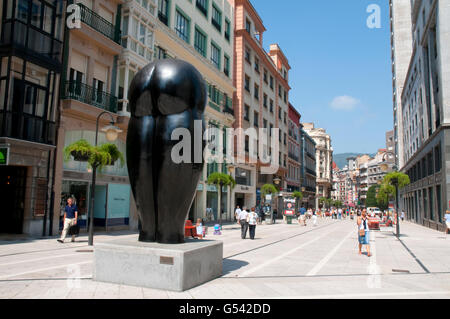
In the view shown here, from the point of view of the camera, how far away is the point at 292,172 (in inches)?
2237

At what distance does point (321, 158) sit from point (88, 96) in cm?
8688

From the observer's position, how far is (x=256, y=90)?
40.9 metres

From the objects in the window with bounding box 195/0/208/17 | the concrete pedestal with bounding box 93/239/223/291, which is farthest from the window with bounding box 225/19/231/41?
the concrete pedestal with bounding box 93/239/223/291

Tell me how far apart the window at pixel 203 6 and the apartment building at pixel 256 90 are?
6.72 metres

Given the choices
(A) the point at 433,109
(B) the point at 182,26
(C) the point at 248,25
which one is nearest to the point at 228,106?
(B) the point at 182,26

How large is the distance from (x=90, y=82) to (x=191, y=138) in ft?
42.6

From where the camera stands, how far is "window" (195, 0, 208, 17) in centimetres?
2833

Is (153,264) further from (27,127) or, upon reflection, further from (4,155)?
(27,127)

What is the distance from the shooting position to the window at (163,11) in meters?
23.2

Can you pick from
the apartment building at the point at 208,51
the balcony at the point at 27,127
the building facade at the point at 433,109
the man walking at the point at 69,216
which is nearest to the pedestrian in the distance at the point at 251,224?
the man walking at the point at 69,216

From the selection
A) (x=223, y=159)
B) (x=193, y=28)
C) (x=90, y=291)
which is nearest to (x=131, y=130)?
(x=90, y=291)

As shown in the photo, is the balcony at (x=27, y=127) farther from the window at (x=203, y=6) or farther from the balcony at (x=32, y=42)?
the window at (x=203, y=6)
